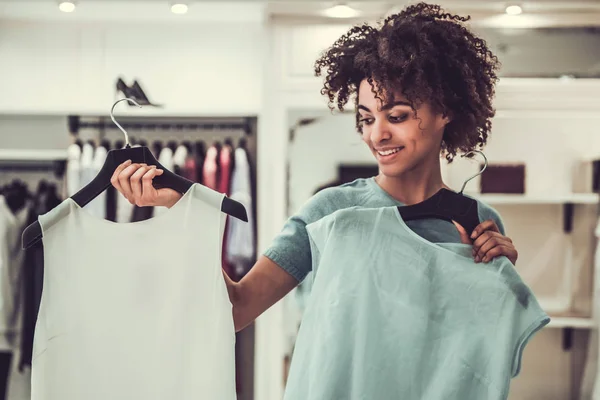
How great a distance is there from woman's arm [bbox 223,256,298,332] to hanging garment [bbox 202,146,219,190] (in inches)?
58.8

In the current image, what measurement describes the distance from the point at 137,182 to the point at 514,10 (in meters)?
1.99

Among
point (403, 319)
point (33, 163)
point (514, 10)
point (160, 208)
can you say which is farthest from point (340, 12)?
point (403, 319)

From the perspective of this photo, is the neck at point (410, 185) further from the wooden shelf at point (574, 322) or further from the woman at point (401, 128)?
the wooden shelf at point (574, 322)

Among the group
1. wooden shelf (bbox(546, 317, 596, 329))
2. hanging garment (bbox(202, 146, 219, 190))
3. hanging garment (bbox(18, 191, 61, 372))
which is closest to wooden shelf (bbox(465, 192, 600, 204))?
wooden shelf (bbox(546, 317, 596, 329))

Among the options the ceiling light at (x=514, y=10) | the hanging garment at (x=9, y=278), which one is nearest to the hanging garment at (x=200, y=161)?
the hanging garment at (x=9, y=278)

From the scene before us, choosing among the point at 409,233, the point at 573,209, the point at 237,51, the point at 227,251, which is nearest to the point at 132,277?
the point at 409,233

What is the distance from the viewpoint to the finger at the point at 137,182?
0.98 m

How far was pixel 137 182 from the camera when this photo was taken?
0.98 m

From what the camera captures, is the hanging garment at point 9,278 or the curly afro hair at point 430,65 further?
the hanging garment at point 9,278

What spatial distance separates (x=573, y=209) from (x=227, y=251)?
4.68 feet

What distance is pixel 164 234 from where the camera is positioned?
1.05m

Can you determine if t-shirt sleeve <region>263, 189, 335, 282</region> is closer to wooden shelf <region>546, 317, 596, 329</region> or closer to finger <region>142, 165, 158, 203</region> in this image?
finger <region>142, 165, 158, 203</region>

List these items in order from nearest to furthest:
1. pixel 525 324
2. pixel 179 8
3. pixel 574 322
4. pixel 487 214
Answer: pixel 525 324, pixel 487 214, pixel 574 322, pixel 179 8

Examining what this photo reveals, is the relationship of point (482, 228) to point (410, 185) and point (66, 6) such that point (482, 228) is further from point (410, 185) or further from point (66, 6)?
point (66, 6)
